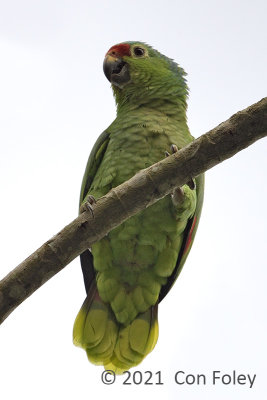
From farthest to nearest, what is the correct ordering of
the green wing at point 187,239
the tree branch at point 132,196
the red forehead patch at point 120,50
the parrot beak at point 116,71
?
the red forehead patch at point 120,50 < the parrot beak at point 116,71 < the green wing at point 187,239 < the tree branch at point 132,196

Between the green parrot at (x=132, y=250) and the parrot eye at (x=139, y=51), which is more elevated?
the parrot eye at (x=139, y=51)

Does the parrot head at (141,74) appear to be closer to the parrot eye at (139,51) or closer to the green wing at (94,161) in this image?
the parrot eye at (139,51)

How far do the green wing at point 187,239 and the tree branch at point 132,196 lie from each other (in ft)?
3.66

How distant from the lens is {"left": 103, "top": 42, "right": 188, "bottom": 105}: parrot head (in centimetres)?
361

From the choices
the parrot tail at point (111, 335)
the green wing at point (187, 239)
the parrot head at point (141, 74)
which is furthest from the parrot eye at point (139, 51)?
the parrot tail at point (111, 335)

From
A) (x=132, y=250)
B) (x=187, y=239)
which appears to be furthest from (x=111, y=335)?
(x=187, y=239)

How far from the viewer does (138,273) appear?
320 cm

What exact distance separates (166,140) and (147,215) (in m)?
0.51

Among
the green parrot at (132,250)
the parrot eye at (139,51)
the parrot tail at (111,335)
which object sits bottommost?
the parrot tail at (111,335)

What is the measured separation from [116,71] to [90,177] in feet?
3.08

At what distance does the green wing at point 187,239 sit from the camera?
333cm

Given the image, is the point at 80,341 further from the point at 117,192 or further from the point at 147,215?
the point at 117,192

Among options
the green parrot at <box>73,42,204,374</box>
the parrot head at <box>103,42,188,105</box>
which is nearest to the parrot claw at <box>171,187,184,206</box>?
the green parrot at <box>73,42,204,374</box>

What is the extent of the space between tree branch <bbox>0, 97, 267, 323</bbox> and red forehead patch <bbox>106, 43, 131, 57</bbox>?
192 centimetres
